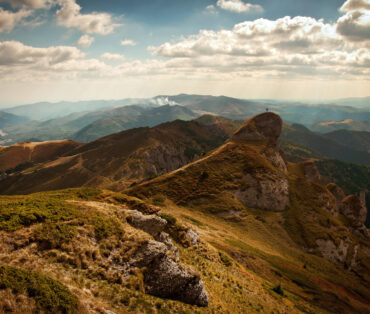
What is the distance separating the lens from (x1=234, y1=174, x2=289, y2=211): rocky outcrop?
301 ft

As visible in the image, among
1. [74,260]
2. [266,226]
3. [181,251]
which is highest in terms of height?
[74,260]

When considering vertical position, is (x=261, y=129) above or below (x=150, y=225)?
above

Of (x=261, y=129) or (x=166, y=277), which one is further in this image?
(x=261, y=129)

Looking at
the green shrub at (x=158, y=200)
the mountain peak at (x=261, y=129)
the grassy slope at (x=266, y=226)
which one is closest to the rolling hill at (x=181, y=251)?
the grassy slope at (x=266, y=226)

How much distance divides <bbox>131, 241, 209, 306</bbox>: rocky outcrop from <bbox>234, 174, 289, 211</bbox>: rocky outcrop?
7035 cm

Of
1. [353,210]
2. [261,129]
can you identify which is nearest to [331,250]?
[353,210]

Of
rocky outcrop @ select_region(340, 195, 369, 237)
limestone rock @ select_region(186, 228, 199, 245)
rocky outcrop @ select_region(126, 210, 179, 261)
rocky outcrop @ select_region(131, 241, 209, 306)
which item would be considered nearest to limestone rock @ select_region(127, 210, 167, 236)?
rocky outcrop @ select_region(126, 210, 179, 261)

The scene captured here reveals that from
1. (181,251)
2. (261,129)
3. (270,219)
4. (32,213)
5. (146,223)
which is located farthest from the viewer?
(261,129)

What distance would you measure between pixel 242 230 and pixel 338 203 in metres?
78.8

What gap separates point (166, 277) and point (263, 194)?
78788mm

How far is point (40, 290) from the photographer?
13.7m

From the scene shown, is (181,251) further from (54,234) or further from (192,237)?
(54,234)

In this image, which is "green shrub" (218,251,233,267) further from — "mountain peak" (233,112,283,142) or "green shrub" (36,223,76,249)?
"mountain peak" (233,112,283,142)

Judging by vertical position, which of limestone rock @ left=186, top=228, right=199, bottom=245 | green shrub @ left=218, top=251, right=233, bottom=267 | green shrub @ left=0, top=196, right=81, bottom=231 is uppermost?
green shrub @ left=0, top=196, right=81, bottom=231
